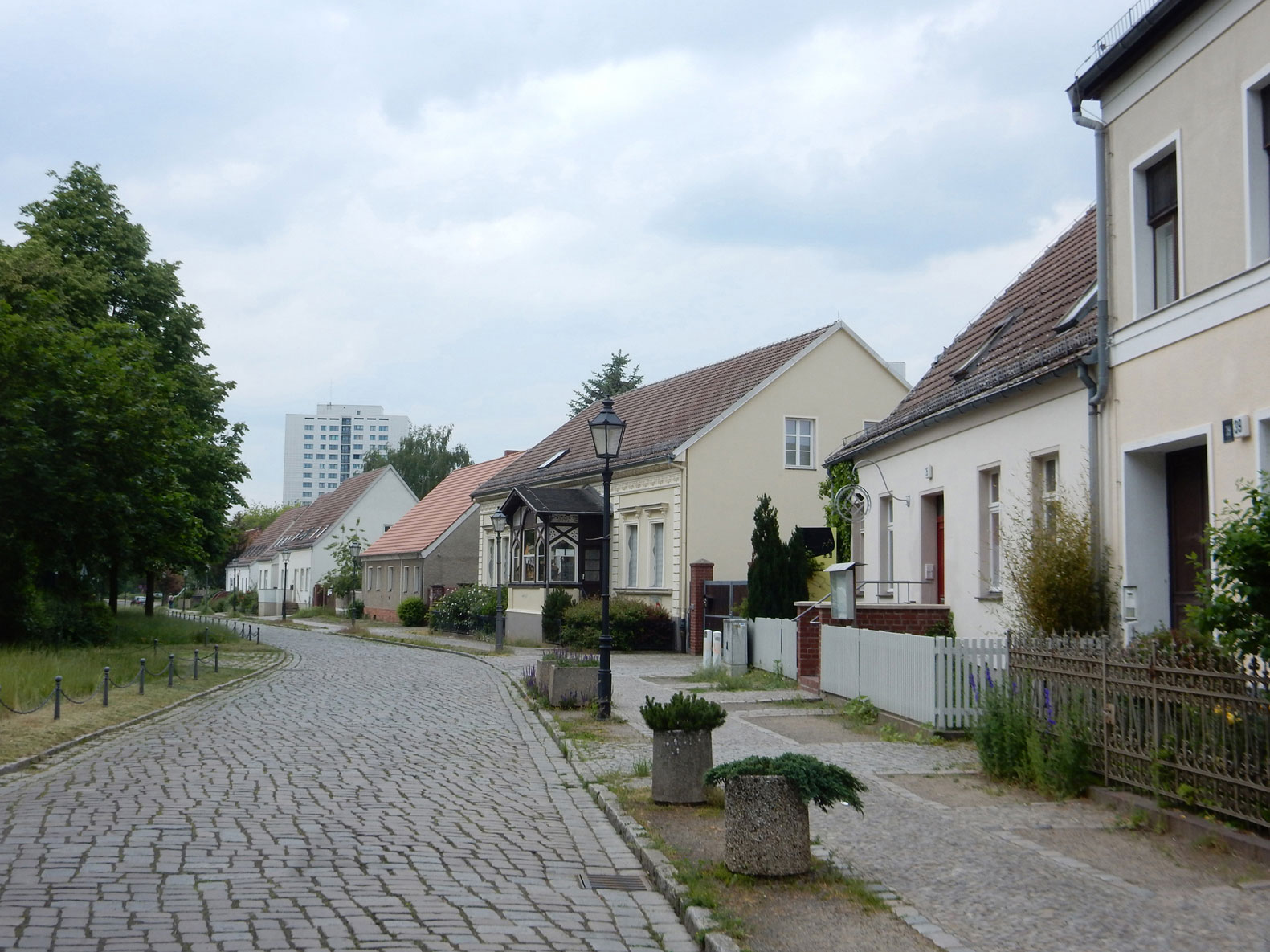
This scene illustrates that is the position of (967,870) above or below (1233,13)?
below

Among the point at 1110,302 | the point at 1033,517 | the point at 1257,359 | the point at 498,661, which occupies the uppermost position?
the point at 1110,302

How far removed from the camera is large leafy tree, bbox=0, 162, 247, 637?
24.8 metres

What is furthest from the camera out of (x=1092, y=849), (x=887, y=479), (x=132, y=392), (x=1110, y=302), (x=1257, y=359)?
(x=132, y=392)

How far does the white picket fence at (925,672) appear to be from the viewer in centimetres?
1327

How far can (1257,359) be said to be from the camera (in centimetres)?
1059

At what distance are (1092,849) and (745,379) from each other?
2741 cm

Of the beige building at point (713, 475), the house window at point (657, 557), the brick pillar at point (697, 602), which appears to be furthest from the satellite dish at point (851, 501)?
the house window at point (657, 557)

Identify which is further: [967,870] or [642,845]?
[642,845]

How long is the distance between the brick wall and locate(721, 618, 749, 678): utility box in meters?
5.39

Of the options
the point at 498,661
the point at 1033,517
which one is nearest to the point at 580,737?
the point at 1033,517

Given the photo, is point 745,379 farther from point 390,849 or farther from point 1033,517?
point 390,849

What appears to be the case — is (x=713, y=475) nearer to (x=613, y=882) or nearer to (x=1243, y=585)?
(x=1243, y=585)

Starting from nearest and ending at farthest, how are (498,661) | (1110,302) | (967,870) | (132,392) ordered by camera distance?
(967,870)
(1110,302)
(132,392)
(498,661)

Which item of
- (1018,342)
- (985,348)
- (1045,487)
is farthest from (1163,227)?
(985,348)
